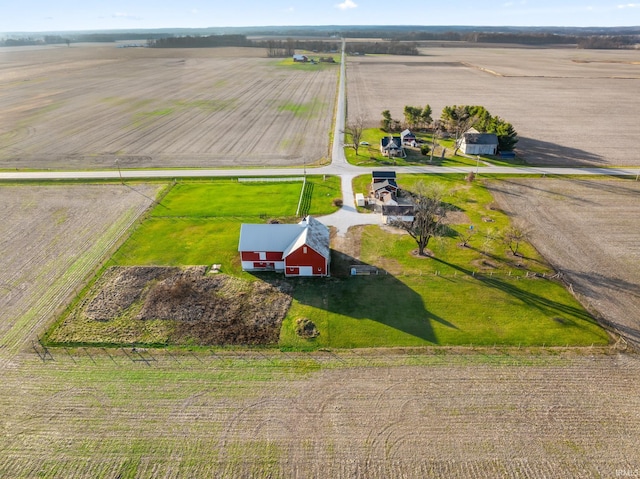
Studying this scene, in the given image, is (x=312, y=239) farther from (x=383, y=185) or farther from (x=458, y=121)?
(x=458, y=121)

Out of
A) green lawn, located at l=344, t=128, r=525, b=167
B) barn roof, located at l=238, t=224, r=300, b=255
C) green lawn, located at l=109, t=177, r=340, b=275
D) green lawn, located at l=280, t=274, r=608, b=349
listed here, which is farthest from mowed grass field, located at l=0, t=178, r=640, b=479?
green lawn, located at l=344, t=128, r=525, b=167

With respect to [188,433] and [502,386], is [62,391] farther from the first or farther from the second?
[502,386]

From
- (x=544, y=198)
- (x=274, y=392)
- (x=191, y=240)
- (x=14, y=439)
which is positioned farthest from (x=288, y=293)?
(x=544, y=198)

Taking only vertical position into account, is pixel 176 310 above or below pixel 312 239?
below

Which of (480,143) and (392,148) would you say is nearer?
(392,148)

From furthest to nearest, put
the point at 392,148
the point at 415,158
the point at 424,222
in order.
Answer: the point at 392,148 < the point at 415,158 < the point at 424,222

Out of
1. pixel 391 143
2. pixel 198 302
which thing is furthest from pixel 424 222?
pixel 391 143
